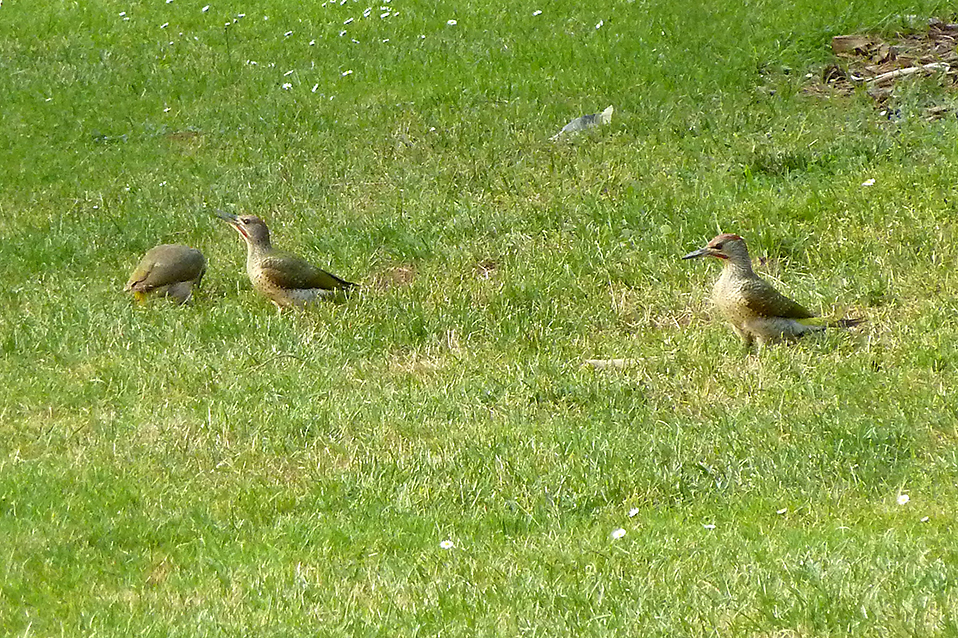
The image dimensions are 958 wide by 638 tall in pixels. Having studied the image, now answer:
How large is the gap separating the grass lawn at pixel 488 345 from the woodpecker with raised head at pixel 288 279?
0.80 ft

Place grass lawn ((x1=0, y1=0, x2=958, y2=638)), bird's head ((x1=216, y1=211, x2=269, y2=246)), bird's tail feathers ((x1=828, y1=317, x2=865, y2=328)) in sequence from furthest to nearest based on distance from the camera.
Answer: bird's head ((x1=216, y1=211, x2=269, y2=246))
bird's tail feathers ((x1=828, y1=317, x2=865, y2=328))
grass lawn ((x1=0, y1=0, x2=958, y2=638))

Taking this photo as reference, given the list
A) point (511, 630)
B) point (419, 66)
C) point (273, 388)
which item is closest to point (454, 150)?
point (419, 66)

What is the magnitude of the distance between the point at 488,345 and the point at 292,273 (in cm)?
173

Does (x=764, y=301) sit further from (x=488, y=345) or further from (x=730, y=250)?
(x=488, y=345)

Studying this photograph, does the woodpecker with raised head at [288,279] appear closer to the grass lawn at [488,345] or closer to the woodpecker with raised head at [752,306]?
the grass lawn at [488,345]

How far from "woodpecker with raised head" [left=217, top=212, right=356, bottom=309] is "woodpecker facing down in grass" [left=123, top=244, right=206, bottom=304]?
49 cm

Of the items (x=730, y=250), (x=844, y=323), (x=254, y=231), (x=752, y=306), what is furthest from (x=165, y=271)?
(x=844, y=323)

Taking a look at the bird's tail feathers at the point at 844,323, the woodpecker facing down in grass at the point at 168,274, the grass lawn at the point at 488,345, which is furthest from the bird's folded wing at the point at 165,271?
the bird's tail feathers at the point at 844,323

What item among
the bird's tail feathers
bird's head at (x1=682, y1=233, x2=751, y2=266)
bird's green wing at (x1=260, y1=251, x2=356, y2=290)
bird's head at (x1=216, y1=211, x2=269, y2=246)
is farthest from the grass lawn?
bird's head at (x1=682, y1=233, x2=751, y2=266)

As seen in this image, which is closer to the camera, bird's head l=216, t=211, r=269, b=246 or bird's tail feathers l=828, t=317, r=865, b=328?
bird's tail feathers l=828, t=317, r=865, b=328

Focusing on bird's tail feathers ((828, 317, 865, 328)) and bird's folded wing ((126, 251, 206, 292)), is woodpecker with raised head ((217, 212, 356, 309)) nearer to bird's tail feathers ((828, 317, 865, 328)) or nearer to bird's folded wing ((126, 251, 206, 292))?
bird's folded wing ((126, 251, 206, 292))

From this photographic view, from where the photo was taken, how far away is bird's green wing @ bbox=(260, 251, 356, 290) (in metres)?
10.2

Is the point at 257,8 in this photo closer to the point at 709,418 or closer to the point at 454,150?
the point at 454,150

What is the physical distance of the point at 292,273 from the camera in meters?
10.2
